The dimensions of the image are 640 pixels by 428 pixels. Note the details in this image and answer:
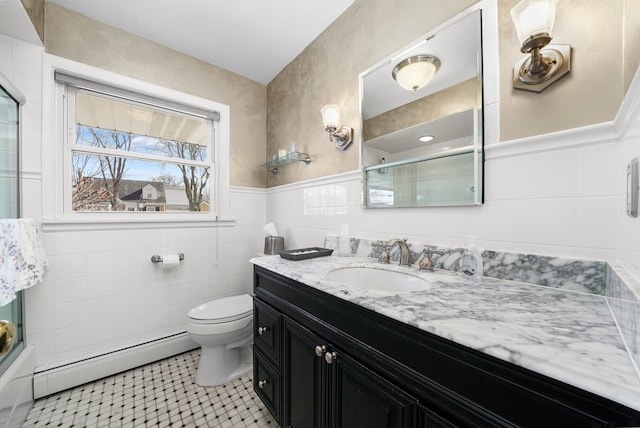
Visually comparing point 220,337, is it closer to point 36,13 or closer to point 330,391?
point 330,391

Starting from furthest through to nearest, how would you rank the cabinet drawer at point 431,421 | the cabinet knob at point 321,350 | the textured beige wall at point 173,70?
the textured beige wall at point 173,70, the cabinet knob at point 321,350, the cabinet drawer at point 431,421

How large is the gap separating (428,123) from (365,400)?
116 cm

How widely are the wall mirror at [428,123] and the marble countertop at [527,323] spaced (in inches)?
16.4

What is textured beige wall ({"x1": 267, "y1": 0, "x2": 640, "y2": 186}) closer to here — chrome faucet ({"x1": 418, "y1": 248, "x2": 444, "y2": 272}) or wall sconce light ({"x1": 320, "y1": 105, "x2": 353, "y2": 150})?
wall sconce light ({"x1": 320, "y1": 105, "x2": 353, "y2": 150})

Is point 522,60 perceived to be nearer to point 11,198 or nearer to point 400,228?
point 400,228

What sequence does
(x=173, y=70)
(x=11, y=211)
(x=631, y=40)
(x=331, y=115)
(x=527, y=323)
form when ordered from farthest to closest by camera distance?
(x=173, y=70) → (x=331, y=115) → (x=11, y=211) → (x=631, y=40) → (x=527, y=323)

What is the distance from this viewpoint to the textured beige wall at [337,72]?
128cm

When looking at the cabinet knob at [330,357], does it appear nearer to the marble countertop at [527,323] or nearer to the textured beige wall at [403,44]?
the marble countertop at [527,323]

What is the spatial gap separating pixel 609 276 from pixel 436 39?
1137 mm

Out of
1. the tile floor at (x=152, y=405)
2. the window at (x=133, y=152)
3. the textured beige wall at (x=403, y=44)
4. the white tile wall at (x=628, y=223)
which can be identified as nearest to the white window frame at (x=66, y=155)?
the window at (x=133, y=152)

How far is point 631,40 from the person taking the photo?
67cm

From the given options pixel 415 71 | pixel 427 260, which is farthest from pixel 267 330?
pixel 415 71

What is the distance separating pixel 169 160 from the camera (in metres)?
2.05

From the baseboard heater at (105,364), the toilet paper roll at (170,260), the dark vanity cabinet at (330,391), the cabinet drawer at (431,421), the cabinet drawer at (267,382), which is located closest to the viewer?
the cabinet drawer at (431,421)
